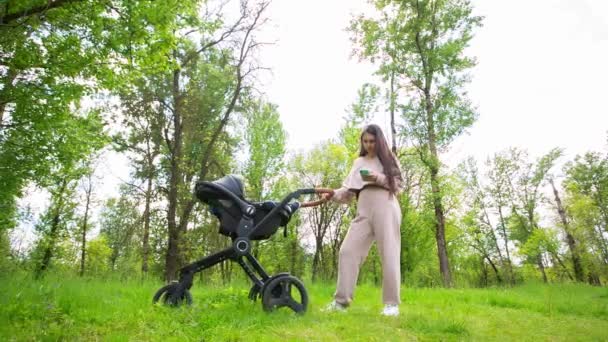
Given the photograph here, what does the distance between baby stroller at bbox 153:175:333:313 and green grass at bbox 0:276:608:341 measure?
17cm

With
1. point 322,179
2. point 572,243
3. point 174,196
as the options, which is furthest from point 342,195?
point 572,243

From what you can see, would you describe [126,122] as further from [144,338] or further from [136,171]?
[144,338]

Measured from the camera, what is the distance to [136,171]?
1584 cm

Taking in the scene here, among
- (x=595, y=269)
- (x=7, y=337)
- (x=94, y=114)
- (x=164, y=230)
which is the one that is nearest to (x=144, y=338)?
(x=7, y=337)

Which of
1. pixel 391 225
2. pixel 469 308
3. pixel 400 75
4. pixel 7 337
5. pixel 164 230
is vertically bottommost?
pixel 7 337

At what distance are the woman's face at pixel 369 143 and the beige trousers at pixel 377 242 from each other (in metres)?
0.45

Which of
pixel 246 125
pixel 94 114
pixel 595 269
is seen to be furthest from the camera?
pixel 595 269

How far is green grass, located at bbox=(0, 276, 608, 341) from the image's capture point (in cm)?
268

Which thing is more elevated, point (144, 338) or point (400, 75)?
point (400, 75)

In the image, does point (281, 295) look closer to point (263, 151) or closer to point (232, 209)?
point (232, 209)

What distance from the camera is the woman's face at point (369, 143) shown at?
414cm

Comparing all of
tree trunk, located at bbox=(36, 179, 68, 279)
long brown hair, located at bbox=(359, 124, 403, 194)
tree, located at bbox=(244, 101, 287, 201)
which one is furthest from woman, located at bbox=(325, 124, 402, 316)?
tree, located at bbox=(244, 101, 287, 201)

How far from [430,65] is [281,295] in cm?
1379

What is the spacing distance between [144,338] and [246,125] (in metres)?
18.9
